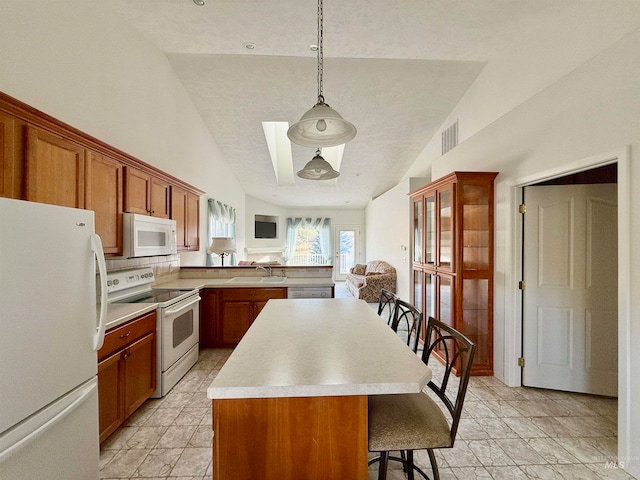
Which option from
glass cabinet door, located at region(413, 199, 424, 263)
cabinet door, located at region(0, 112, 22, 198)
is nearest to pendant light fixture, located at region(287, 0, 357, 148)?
cabinet door, located at region(0, 112, 22, 198)

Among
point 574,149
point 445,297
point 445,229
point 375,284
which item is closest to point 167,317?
point 445,297

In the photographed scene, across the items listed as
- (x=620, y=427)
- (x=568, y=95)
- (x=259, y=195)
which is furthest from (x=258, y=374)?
(x=259, y=195)

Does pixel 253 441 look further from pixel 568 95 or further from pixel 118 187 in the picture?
pixel 568 95

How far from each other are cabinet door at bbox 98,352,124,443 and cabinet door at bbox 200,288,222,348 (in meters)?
1.54

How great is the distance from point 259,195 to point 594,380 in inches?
294

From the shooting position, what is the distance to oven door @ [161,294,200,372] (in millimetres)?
2514

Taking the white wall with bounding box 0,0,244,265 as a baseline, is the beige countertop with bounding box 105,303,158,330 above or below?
below

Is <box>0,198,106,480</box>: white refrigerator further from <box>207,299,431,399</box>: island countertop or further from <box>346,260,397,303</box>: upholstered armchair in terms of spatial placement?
<box>346,260,397,303</box>: upholstered armchair

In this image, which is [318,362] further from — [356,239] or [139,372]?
[356,239]

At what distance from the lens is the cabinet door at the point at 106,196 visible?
6.57 feet

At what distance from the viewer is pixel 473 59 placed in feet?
10.3

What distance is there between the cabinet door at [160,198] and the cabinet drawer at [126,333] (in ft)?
3.43

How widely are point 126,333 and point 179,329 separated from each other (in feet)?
2.54

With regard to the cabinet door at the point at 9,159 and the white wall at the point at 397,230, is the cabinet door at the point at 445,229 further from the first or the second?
the cabinet door at the point at 9,159
